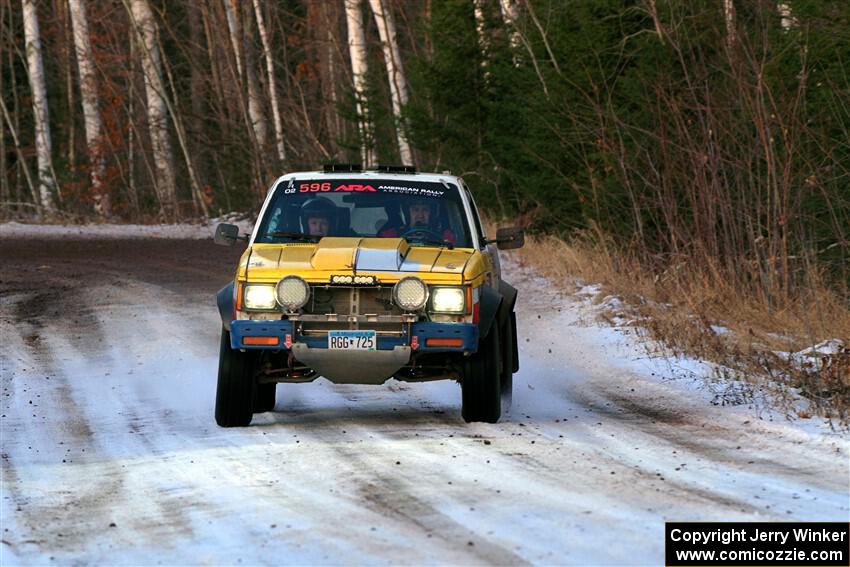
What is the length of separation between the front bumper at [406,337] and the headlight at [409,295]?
0.39ft

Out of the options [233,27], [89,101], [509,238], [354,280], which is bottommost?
[354,280]

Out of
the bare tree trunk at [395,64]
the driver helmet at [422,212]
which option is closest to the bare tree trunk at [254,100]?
the bare tree trunk at [395,64]

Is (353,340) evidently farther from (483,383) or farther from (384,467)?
(384,467)

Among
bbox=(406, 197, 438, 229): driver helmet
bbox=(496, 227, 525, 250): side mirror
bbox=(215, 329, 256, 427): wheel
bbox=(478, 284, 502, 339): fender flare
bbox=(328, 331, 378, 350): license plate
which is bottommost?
bbox=(215, 329, 256, 427): wheel

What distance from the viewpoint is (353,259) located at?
9617 millimetres

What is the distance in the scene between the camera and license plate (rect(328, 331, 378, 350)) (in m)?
9.45

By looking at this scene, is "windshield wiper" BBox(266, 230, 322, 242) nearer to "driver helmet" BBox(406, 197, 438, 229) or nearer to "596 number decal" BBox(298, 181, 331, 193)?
"596 number decal" BBox(298, 181, 331, 193)

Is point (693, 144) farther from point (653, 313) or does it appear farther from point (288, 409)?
point (288, 409)

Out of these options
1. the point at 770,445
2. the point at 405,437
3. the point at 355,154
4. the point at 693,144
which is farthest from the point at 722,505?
the point at 355,154

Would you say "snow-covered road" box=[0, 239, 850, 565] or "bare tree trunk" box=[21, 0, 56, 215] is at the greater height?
"bare tree trunk" box=[21, 0, 56, 215]

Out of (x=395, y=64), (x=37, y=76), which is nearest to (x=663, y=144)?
(x=395, y=64)

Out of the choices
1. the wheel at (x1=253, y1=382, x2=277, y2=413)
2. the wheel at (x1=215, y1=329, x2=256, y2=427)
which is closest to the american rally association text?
the wheel at (x1=215, y1=329, x2=256, y2=427)

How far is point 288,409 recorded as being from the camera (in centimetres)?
1105

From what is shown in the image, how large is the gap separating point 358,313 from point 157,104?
100 feet
